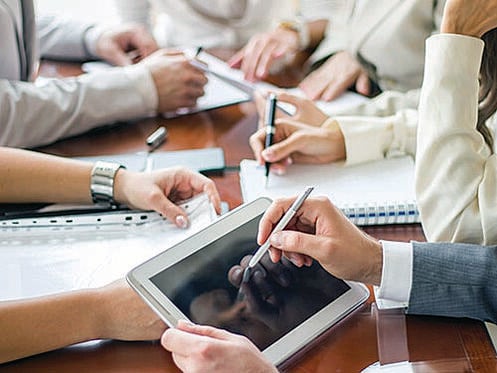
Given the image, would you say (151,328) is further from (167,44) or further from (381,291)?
(167,44)

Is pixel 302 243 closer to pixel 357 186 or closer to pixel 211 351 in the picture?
pixel 211 351

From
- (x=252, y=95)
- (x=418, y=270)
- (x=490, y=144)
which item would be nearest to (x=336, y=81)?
(x=252, y=95)

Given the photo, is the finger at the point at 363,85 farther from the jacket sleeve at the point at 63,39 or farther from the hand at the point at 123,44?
the jacket sleeve at the point at 63,39

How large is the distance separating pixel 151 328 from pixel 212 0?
117 cm

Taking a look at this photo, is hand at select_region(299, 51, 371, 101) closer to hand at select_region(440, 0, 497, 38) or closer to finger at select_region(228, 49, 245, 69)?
finger at select_region(228, 49, 245, 69)

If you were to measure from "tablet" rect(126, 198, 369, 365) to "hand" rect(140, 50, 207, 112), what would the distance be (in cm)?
54

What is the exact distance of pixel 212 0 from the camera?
1.81 metres

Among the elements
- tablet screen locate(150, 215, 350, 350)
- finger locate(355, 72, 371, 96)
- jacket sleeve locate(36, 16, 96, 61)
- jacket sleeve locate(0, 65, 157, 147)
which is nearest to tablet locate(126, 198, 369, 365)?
tablet screen locate(150, 215, 350, 350)

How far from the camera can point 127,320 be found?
826 millimetres

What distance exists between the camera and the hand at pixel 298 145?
45.1 inches

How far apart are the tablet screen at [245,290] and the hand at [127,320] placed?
4 cm

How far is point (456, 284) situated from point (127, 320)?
395mm

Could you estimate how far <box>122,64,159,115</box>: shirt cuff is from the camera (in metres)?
1.38

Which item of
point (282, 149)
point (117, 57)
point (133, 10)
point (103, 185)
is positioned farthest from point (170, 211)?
point (133, 10)
